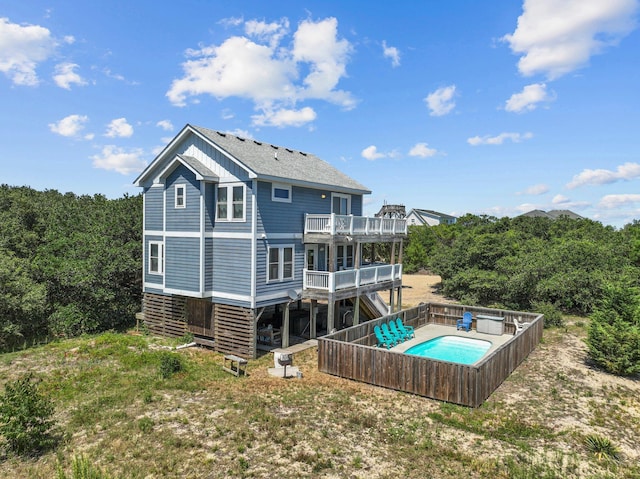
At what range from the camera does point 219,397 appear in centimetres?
1228

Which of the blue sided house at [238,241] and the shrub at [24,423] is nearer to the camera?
the shrub at [24,423]

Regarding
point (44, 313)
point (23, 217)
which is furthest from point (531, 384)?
point (23, 217)

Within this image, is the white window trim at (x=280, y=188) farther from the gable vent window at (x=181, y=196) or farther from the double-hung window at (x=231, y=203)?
the gable vent window at (x=181, y=196)

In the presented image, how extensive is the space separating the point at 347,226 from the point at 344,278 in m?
2.46

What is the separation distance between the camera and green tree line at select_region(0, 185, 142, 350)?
1911cm

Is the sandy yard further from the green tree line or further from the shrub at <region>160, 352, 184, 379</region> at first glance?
the shrub at <region>160, 352, 184, 379</region>

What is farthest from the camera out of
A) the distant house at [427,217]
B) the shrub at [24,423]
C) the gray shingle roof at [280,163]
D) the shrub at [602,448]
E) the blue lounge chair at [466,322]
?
the distant house at [427,217]

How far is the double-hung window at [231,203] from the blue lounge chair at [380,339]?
757 centimetres

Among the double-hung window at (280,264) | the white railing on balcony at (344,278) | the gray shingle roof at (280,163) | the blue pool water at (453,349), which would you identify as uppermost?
the gray shingle roof at (280,163)

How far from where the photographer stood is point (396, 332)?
64.4 ft

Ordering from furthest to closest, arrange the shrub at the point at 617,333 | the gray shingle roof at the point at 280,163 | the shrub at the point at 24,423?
the gray shingle roof at the point at 280,163 → the shrub at the point at 617,333 → the shrub at the point at 24,423

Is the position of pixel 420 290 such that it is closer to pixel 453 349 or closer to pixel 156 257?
pixel 453 349

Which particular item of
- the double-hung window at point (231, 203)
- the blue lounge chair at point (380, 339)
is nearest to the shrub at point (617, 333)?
the blue lounge chair at point (380, 339)

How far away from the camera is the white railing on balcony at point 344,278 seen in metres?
18.8
